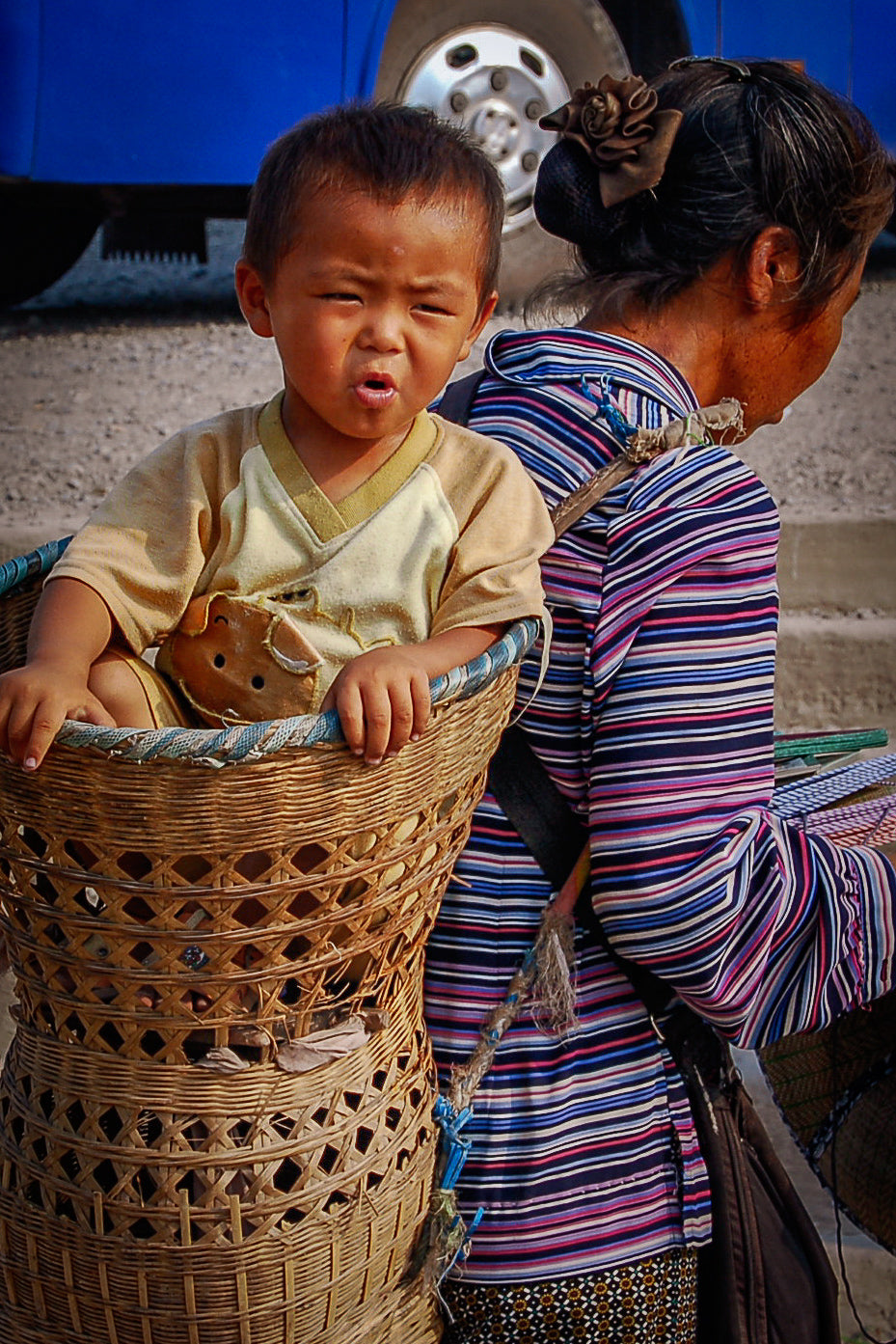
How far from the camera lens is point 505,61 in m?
5.75

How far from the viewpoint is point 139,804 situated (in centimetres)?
112

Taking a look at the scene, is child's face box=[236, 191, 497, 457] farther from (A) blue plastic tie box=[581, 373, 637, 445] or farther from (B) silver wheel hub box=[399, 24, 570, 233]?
(B) silver wheel hub box=[399, 24, 570, 233]

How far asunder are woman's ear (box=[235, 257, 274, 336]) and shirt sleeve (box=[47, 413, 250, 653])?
0.38ft

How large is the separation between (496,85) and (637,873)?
4.96 m

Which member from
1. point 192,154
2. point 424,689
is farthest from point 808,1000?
point 192,154

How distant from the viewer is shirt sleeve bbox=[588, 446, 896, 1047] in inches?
57.1

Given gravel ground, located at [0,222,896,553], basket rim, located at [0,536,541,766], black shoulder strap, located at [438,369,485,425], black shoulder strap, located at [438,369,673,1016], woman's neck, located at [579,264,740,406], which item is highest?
woman's neck, located at [579,264,740,406]

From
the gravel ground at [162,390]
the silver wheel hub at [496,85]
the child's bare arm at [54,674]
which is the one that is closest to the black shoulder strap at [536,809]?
the child's bare arm at [54,674]

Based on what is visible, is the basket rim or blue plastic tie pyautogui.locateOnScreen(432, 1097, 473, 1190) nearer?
the basket rim

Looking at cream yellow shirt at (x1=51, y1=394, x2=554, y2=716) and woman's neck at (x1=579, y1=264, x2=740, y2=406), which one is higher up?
woman's neck at (x1=579, y1=264, x2=740, y2=406)

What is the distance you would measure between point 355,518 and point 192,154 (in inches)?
174

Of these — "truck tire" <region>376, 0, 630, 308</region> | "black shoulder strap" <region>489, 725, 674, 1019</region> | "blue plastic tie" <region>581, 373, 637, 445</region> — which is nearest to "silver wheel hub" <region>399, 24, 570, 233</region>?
"truck tire" <region>376, 0, 630, 308</region>

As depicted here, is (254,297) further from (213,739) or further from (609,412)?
(213,739)

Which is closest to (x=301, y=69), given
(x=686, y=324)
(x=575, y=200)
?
(x=575, y=200)
